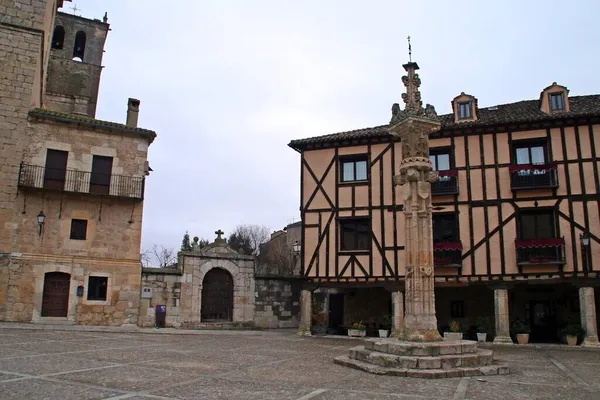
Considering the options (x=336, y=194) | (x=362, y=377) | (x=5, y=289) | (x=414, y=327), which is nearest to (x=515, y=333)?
(x=336, y=194)

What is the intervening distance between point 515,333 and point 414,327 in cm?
1059

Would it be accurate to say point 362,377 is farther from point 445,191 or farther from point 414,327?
point 445,191

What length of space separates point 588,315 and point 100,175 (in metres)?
19.7

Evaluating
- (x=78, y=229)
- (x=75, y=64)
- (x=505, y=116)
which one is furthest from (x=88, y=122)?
(x=505, y=116)

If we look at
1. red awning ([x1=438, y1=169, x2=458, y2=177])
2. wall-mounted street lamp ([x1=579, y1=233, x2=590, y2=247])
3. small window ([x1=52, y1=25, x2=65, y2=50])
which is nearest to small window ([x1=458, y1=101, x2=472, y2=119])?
red awning ([x1=438, y1=169, x2=458, y2=177])

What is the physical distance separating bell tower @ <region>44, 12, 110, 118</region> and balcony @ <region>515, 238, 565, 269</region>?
2607 cm

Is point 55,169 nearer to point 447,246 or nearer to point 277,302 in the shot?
point 277,302

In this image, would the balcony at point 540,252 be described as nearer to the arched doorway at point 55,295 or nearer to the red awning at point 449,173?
the red awning at point 449,173

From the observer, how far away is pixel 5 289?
18516 millimetres

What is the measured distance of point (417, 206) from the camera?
35.3ft

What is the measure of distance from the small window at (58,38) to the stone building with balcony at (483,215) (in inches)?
806

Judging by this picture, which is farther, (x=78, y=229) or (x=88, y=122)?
(x=88, y=122)

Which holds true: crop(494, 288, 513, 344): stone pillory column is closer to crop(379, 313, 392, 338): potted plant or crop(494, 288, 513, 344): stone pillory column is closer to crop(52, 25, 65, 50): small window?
crop(379, 313, 392, 338): potted plant

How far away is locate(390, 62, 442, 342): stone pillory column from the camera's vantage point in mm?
10164
